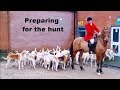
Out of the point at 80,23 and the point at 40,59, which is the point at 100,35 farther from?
the point at 80,23

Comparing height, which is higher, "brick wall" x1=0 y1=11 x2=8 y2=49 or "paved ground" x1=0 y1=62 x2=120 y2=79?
"brick wall" x1=0 y1=11 x2=8 y2=49

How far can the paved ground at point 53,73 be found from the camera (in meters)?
8.59

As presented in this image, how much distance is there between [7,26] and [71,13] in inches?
116

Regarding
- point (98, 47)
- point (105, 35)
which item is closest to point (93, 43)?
point (98, 47)

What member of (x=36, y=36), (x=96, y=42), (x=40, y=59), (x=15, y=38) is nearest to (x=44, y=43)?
(x=36, y=36)

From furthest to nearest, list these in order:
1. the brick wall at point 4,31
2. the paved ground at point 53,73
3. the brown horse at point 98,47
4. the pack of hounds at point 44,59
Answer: the brick wall at point 4,31
the pack of hounds at point 44,59
the brown horse at point 98,47
the paved ground at point 53,73

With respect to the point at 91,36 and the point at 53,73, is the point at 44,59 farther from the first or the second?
the point at 91,36

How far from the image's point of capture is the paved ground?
8586 mm

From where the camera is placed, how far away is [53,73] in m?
9.11

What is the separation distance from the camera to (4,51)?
514 inches

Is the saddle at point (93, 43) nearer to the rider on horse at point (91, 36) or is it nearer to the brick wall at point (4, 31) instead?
the rider on horse at point (91, 36)

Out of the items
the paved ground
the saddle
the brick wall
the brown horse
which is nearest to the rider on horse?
the saddle

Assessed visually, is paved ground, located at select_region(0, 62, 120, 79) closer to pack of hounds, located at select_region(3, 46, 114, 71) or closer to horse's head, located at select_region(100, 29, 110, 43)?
pack of hounds, located at select_region(3, 46, 114, 71)

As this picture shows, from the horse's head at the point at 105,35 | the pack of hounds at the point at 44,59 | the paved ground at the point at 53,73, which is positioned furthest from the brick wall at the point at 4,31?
the horse's head at the point at 105,35
